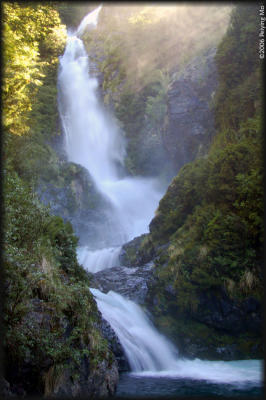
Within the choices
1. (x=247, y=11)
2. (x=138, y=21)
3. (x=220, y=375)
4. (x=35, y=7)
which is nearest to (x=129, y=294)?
(x=220, y=375)

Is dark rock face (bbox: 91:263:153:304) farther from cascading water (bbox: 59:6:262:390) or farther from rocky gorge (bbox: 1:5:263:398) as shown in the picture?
cascading water (bbox: 59:6:262:390)

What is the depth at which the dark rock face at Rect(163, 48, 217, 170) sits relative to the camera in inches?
774

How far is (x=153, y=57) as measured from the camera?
27562 millimetres

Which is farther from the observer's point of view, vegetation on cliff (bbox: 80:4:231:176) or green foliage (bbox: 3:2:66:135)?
vegetation on cliff (bbox: 80:4:231:176)

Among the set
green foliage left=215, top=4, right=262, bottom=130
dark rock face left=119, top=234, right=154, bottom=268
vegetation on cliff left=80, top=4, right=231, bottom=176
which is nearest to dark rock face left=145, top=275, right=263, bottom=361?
dark rock face left=119, top=234, right=154, bottom=268

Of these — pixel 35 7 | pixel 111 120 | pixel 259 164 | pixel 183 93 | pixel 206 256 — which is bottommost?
pixel 206 256

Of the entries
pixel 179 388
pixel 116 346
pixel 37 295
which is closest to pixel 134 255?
pixel 116 346

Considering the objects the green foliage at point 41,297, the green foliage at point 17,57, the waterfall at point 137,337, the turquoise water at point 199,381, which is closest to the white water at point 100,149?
the waterfall at point 137,337

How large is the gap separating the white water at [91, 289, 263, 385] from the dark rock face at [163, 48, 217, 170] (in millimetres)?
12542

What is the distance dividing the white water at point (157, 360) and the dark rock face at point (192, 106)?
12.5 metres

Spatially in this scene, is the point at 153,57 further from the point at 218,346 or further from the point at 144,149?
the point at 218,346

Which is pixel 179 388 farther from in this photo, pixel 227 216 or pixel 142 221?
pixel 142 221

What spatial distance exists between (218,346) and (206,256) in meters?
2.52

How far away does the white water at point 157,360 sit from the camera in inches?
280
